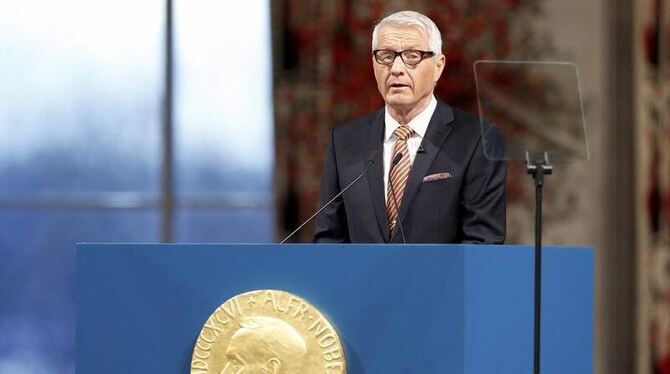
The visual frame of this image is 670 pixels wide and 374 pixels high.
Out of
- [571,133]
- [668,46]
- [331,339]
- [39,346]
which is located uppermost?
[668,46]

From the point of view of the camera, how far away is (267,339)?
239 centimetres

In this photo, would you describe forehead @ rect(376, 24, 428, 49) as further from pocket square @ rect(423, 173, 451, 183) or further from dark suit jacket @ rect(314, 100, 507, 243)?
pocket square @ rect(423, 173, 451, 183)

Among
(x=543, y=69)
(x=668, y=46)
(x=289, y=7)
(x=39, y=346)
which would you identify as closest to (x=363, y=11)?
(x=289, y=7)

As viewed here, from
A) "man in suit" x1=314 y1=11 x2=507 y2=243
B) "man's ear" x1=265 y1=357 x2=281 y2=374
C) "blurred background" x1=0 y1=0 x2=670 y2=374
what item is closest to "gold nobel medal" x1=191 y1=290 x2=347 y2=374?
"man's ear" x1=265 y1=357 x2=281 y2=374

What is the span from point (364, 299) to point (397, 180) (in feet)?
1.78

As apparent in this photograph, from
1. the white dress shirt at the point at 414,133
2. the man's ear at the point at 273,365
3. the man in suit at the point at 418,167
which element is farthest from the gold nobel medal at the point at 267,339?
the white dress shirt at the point at 414,133

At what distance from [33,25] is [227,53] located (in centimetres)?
77

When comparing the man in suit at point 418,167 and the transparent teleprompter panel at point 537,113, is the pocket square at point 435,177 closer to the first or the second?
the man in suit at point 418,167

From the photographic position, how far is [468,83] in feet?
16.4

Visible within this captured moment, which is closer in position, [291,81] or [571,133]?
[571,133]

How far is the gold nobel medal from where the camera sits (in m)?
2.38

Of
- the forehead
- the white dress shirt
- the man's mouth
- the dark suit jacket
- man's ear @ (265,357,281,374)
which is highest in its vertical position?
the forehead

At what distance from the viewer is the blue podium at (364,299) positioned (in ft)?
7.74

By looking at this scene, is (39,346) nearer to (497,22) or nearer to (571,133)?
(497,22)
